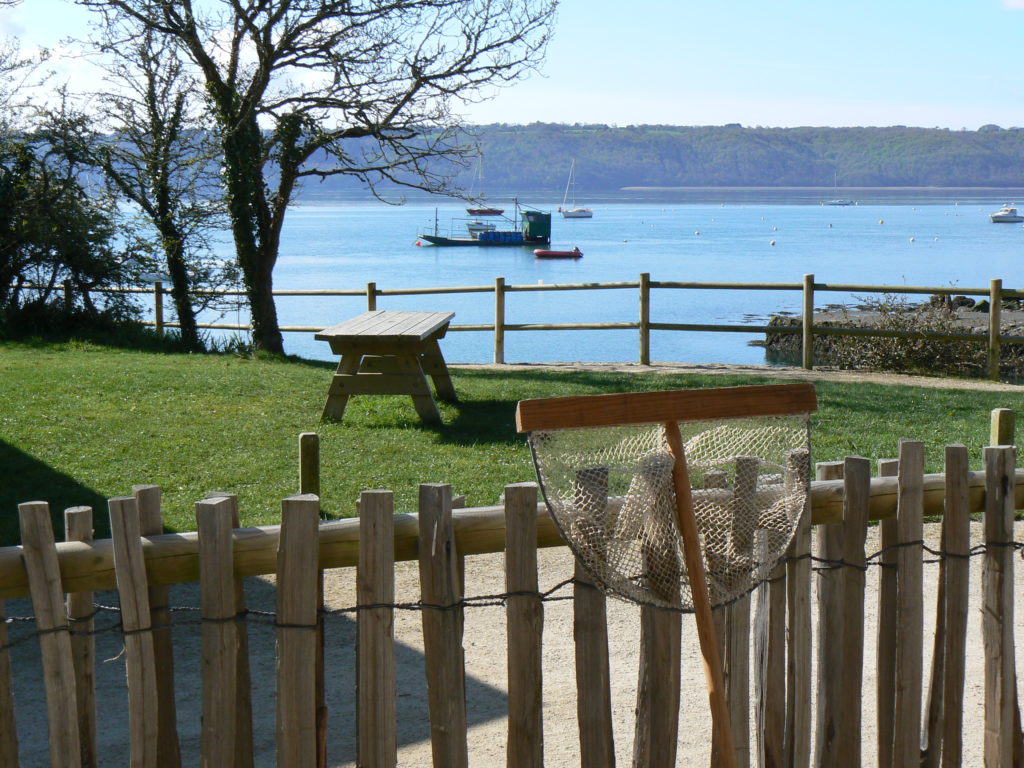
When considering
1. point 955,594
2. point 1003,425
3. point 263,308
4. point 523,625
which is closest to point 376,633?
point 523,625

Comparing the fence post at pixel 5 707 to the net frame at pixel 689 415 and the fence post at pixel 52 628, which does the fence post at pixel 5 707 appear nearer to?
the fence post at pixel 52 628

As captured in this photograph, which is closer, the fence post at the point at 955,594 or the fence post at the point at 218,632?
the fence post at the point at 218,632

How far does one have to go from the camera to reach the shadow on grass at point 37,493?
6.18m

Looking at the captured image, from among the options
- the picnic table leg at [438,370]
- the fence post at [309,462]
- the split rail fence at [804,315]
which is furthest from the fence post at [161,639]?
the split rail fence at [804,315]

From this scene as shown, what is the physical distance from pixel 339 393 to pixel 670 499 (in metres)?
7.15

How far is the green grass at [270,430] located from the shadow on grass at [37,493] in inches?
0.7

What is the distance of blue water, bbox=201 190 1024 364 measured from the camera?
31561 mm

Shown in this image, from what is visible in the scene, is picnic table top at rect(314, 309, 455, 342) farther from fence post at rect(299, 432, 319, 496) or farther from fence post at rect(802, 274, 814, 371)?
fence post at rect(802, 274, 814, 371)

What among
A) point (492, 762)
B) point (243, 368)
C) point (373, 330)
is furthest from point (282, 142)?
point (492, 762)

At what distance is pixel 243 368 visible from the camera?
1297cm

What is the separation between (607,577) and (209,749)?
98 centimetres

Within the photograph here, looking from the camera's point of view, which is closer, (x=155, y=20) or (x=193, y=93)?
(x=155, y=20)

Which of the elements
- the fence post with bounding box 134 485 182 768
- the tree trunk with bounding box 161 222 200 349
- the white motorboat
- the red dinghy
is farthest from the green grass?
the white motorboat

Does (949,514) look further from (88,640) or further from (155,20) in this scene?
(155,20)
